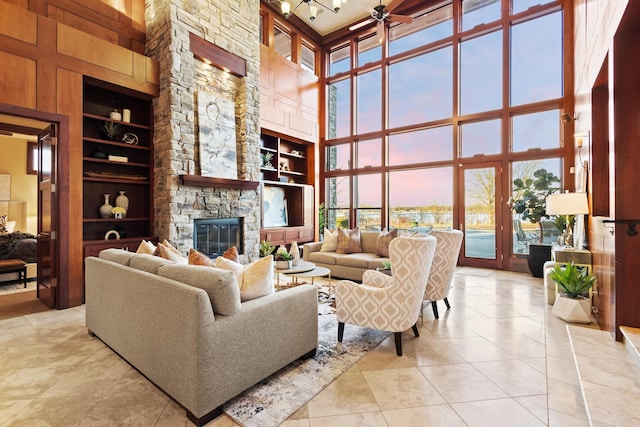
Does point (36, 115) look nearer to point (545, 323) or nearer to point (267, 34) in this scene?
point (267, 34)

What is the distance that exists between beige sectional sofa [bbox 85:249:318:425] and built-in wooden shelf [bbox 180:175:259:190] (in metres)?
2.35

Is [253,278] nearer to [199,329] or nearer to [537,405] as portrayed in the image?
[199,329]

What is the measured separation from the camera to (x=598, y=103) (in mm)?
3350

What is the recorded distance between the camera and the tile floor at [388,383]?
179cm

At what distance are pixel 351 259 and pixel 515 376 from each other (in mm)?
2941

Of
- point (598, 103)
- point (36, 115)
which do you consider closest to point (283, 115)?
point (36, 115)

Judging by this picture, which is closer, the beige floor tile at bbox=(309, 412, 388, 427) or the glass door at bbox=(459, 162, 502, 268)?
the beige floor tile at bbox=(309, 412, 388, 427)

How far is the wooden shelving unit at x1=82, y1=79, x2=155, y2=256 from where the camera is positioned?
14.4 ft

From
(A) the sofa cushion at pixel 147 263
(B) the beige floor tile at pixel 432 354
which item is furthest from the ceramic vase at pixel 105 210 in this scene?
(B) the beige floor tile at pixel 432 354

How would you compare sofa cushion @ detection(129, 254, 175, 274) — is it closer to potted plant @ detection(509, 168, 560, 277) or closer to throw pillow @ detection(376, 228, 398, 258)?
throw pillow @ detection(376, 228, 398, 258)

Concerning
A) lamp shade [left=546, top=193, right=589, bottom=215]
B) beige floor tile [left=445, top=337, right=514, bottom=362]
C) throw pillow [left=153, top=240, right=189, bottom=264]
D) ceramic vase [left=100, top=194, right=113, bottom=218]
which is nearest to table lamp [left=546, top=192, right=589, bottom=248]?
lamp shade [left=546, top=193, right=589, bottom=215]

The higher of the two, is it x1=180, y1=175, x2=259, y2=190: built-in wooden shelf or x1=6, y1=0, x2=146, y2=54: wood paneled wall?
x1=6, y1=0, x2=146, y2=54: wood paneled wall

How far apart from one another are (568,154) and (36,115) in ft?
26.1

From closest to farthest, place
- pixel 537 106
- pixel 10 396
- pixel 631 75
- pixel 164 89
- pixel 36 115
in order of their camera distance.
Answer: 1. pixel 10 396
2. pixel 631 75
3. pixel 36 115
4. pixel 164 89
5. pixel 537 106
